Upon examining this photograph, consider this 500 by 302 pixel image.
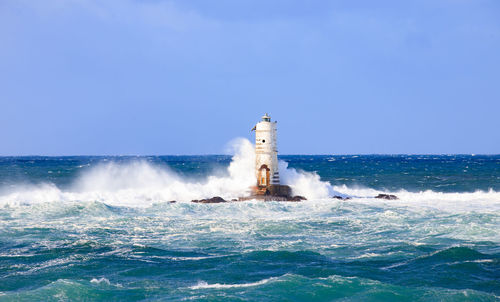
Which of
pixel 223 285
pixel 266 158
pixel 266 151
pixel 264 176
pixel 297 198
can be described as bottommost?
pixel 223 285

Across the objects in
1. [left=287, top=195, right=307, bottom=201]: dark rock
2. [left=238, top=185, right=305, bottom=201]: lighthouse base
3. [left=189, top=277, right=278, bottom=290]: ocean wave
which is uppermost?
[left=238, top=185, right=305, bottom=201]: lighthouse base

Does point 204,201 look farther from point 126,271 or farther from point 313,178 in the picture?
point 126,271

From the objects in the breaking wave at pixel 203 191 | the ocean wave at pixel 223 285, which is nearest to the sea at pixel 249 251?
the ocean wave at pixel 223 285

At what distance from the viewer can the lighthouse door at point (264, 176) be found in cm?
2914

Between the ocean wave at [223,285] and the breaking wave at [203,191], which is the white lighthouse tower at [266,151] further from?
the ocean wave at [223,285]

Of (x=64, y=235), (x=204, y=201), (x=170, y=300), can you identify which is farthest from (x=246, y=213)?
(x=170, y=300)

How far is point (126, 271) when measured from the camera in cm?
1259

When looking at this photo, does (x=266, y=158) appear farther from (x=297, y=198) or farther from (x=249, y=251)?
(x=249, y=251)

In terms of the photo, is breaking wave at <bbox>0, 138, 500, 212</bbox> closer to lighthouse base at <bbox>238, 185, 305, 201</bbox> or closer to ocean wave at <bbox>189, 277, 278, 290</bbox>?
lighthouse base at <bbox>238, 185, 305, 201</bbox>

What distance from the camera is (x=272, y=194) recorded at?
29.5 m

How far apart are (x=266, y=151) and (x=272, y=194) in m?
2.46

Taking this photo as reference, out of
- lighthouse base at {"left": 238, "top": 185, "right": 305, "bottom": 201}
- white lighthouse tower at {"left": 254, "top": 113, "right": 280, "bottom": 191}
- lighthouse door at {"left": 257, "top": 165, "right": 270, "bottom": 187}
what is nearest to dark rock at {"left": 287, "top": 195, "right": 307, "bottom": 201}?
lighthouse base at {"left": 238, "top": 185, "right": 305, "bottom": 201}

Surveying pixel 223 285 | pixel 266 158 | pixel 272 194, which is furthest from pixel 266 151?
pixel 223 285

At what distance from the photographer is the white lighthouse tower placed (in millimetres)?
29000
